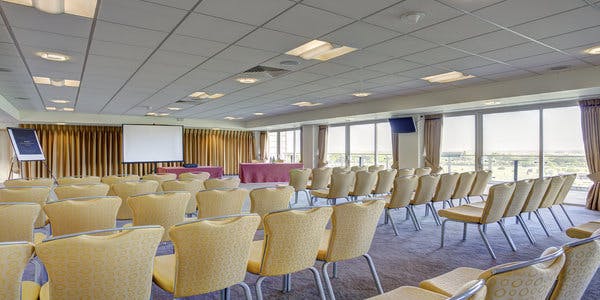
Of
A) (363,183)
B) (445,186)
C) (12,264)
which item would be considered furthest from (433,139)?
(12,264)

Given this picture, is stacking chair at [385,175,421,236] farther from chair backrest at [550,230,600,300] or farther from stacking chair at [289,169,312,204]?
chair backrest at [550,230,600,300]

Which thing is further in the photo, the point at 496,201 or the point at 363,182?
the point at 363,182

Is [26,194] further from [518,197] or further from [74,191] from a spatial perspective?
[518,197]

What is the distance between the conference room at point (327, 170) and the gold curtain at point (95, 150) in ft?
11.7

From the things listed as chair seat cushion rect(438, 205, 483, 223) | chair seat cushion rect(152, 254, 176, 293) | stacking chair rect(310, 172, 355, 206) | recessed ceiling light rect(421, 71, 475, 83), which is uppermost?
recessed ceiling light rect(421, 71, 475, 83)

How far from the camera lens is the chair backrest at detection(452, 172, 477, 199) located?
214 inches

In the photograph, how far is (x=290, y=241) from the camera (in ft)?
7.28

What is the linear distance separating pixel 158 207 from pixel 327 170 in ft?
15.3

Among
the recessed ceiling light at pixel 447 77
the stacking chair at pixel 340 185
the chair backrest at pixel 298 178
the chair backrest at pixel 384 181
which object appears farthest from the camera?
the chair backrest at pixel 298 178

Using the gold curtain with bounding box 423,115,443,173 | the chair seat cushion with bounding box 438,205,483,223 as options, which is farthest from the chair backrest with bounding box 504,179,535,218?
the gold curtain with bounding box 423,115,443,173

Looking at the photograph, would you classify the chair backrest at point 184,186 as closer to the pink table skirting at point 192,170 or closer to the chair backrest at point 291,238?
the chair backrest at point 291,238

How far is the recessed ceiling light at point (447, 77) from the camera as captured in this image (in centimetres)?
647

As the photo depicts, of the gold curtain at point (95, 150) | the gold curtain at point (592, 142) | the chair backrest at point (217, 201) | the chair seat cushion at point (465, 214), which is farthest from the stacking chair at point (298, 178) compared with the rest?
the gold curtain at point (95, 150)

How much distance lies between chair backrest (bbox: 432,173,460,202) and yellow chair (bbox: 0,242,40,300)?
194 inches
